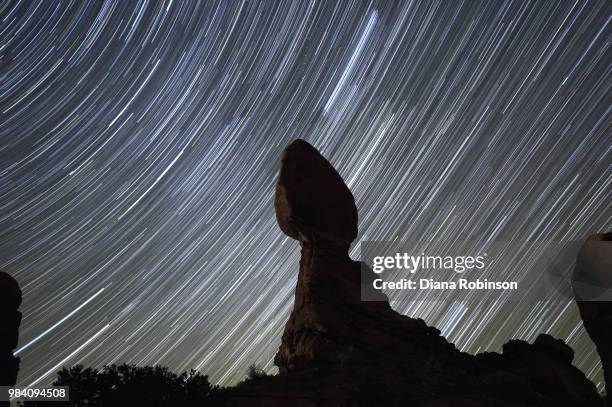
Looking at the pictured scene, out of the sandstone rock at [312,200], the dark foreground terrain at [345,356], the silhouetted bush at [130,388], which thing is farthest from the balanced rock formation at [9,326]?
the sandstone rock at [312,200]

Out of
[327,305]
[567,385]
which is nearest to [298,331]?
[327,305]

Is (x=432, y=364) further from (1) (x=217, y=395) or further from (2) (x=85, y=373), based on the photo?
(2) (x=85, y=373)

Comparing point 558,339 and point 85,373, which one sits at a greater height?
point 558,339

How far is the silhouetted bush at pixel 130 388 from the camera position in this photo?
1309 centimetres

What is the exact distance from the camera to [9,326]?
17.4 metres

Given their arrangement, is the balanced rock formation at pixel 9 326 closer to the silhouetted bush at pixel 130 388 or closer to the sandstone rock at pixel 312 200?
the silhouetted bush at pixel 130 388

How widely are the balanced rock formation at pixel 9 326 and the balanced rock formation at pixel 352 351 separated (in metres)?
7.99

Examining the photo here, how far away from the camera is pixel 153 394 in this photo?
13.5m

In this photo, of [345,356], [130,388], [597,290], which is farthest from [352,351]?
[597,290]

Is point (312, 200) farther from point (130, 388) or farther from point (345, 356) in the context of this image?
point (130, 388)

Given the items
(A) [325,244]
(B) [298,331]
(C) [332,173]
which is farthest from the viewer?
(C) [332,173]

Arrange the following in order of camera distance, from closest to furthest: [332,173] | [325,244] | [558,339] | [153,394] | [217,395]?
[153,394] → [217,395] → [558,339] → [325,244] → [332,173]

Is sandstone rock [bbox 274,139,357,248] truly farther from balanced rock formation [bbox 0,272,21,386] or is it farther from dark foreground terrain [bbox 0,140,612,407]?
balanced rock formation [bbox 0,272,21,386]

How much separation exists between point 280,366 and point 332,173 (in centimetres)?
1031
